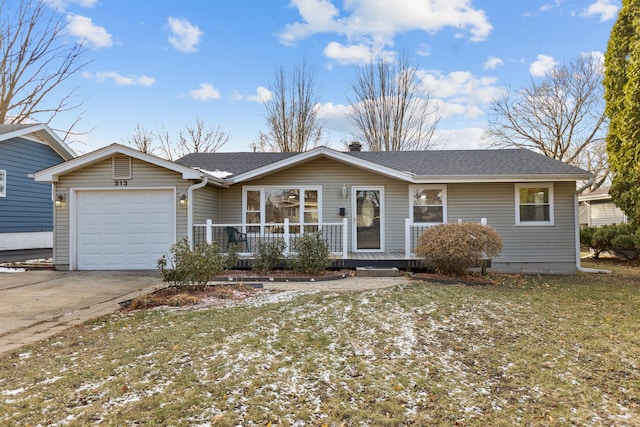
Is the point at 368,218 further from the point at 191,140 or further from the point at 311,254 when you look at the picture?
the point at 191,140

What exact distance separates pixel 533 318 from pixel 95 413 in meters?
5.32

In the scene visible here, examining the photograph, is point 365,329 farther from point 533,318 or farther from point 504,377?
point 533,318

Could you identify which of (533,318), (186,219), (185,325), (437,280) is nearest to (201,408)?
(185,325)

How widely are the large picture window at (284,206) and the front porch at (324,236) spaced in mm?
292

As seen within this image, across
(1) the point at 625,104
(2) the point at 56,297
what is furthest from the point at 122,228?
(1) the point at 625,104

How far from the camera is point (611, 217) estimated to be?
20.0m

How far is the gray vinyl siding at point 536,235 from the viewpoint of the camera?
10.3 m

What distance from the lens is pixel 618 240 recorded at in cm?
1263

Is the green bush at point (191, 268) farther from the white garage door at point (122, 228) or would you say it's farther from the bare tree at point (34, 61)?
the bare tree at point (34, 61)

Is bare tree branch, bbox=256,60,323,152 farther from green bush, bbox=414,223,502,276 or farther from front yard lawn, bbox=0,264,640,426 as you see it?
front yard lawn, bbox=0,264,640,426

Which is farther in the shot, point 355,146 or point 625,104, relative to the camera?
point 355,146

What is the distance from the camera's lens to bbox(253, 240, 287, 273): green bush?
879 cm

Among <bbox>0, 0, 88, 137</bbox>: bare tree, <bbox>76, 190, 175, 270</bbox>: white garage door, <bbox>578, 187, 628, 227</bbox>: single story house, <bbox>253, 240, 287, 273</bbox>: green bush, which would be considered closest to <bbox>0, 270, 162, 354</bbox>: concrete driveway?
<bbox>76, 190, 175, 270</bbox>: white garage door

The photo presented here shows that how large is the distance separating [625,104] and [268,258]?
10.4m
